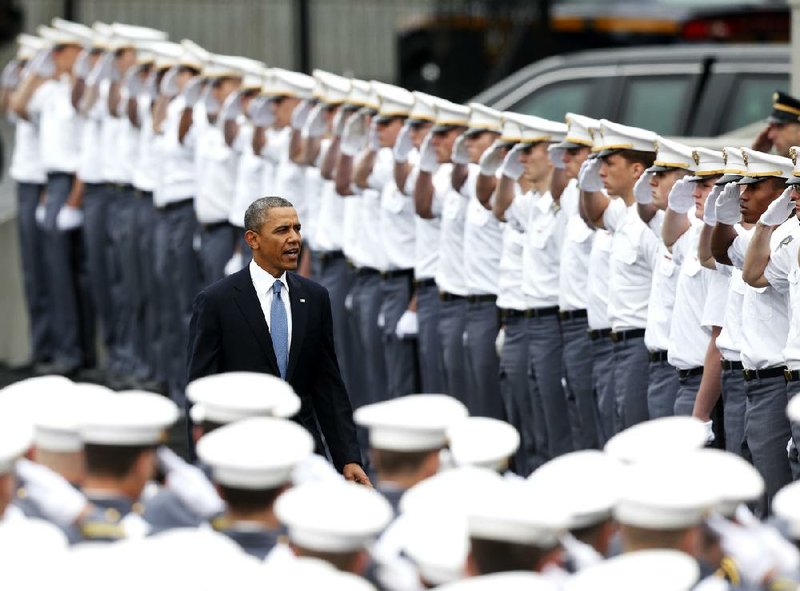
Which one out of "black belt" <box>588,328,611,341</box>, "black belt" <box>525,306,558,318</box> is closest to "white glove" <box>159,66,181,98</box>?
"black belt" <box>525,306,558,318</box>

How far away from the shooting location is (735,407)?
28.4 feet

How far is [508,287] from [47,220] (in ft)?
15.0

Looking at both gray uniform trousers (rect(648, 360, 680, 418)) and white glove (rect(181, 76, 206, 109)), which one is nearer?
gray uniform trousers (rect(648, 360, 680, 418))

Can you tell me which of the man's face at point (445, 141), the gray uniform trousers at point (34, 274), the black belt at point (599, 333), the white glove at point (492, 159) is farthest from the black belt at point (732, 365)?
the gray uniform trousers at point (34, 274)

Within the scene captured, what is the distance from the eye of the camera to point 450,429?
574 centimetres

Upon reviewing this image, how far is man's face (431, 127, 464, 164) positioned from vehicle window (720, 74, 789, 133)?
2.62 meters

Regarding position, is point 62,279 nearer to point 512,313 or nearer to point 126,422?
point 512,313

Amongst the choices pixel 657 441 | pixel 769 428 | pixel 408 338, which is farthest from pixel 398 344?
pixel 657 441

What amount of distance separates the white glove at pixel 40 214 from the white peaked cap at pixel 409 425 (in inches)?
349

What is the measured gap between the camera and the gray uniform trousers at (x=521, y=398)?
34.4ft

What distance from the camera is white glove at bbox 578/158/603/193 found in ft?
31.6

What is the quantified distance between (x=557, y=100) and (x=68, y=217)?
10.1 ft

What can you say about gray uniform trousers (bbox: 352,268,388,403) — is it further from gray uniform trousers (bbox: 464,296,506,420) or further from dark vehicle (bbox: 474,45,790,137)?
dark vehicle (bbox: 474,45,790,137)

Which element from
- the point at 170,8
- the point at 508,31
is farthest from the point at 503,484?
the point at 170,8
